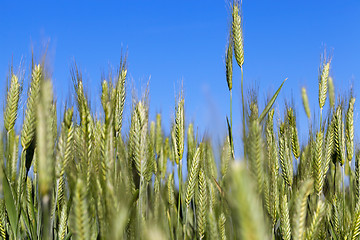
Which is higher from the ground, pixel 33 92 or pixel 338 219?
pixel 33 92

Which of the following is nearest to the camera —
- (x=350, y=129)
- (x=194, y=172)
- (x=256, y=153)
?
(x=256, y=153)

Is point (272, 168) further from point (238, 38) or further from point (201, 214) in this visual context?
point (238, 38)

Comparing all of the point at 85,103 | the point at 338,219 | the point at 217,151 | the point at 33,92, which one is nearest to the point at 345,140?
the point at 338,219

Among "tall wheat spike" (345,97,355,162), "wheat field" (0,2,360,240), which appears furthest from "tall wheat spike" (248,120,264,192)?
"tall wheat spike" (345,97,355,162)

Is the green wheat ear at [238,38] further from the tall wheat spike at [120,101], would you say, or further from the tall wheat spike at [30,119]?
the tall wheat spike at [30,119]

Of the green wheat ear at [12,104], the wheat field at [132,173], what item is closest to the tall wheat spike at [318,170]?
the wheat field at [132,173]

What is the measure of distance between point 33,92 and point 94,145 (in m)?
0.34

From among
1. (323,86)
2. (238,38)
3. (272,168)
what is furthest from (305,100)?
A: (272,168)

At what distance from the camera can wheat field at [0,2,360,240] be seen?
94 cm

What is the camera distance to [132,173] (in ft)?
5.39

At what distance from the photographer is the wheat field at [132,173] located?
0.94 m

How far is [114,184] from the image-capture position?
1045 millimetres

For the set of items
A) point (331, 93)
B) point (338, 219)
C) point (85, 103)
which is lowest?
point (338, 219)

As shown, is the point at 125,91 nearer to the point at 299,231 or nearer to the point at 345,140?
the point at 299,231
